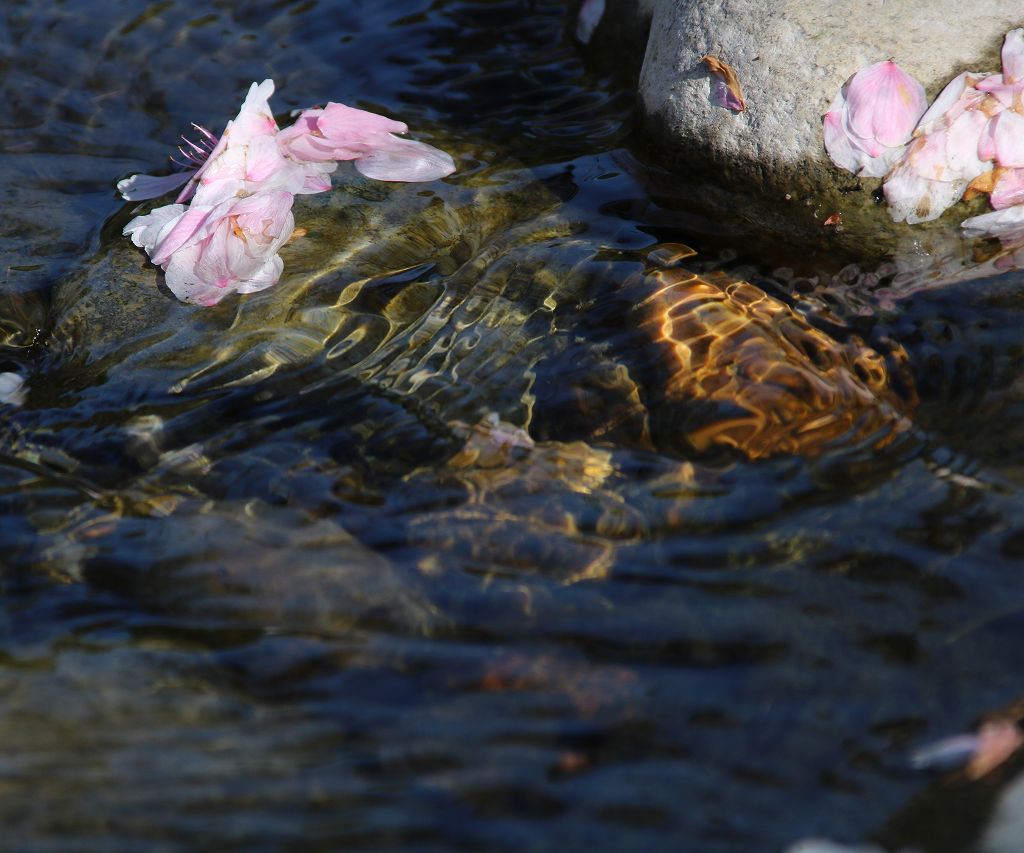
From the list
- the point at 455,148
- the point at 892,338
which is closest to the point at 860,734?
the point at 892,338

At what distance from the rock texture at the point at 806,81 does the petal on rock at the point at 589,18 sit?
1.18 m

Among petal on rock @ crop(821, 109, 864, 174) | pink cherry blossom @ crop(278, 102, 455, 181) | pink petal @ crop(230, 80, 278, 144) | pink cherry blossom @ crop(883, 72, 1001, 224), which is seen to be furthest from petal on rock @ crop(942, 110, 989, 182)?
pink petal @ crop(230, 80, 278, 144)

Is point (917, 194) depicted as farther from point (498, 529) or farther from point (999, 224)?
point (498, 529)

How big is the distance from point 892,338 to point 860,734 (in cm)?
133

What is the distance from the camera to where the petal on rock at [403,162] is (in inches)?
145

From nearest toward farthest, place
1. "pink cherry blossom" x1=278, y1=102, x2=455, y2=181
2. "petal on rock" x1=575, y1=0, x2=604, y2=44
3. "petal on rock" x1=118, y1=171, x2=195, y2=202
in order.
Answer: "pink cherry blossom" x1=278, y1=102, x2=455, y2=181 → "petal on rock" x1=118, y1=171, x2=195, y2=202 → "petal on rock" x1=575, y1=0, x2=604, y2=44

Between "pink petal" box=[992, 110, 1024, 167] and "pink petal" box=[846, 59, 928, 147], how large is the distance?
0.72ft

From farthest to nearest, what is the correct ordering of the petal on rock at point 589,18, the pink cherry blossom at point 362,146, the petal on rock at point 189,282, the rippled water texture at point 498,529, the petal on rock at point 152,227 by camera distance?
the petal on rock at point 589,18 < the pink cherry blossom at point 362,146 < the petal on rock at point 152,227 < the petal on rock at point 189,282 < the rippled water texture at point 498,529

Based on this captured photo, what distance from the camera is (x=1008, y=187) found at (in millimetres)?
3293

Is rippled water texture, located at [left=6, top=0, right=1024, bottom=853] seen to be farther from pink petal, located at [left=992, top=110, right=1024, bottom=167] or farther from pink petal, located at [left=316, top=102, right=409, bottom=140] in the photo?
pink petal, located at [left=992, top=110, right=1024, bottom=167]

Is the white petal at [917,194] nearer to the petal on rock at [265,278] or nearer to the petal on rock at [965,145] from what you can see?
the petal on rock at [965,145]

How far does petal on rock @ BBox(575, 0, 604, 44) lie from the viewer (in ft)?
15.3

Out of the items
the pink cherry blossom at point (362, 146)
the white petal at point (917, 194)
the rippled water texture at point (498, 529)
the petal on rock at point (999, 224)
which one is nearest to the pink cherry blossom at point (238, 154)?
the pink cherry blossom at point (362, 146)

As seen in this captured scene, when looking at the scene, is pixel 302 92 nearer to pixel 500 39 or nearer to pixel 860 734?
pixel 500 39
